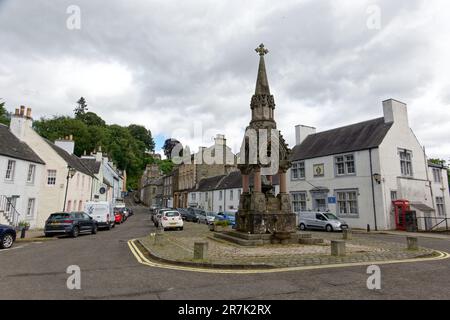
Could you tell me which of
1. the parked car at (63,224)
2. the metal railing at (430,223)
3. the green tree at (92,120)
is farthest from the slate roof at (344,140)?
the green tree at (92,120)

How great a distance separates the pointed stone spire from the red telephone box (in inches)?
649

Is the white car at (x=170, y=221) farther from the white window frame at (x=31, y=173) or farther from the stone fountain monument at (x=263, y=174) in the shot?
the white window frame at (x=31, y=173)

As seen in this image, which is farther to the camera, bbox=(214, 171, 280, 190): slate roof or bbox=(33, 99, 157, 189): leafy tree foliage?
bbox=(33, 99, 157, 189): leafy tree foliage

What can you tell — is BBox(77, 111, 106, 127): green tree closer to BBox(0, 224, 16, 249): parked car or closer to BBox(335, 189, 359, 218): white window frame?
BBox(335, 189, 359, 218): white window frame

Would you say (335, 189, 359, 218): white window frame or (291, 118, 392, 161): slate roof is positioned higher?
(291, 118, 392, 161): slate roof

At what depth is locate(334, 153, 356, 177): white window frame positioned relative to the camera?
26.7m

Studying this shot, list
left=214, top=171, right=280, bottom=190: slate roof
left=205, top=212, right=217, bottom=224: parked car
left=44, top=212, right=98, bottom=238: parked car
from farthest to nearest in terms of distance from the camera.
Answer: left=214, top=171, right=280, bottom=190: slate roof
left=205, top=212, right=217, bottom=224: parked car
left=44, top=212, right=98, bottom=238: parked car

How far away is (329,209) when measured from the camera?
28.1 m

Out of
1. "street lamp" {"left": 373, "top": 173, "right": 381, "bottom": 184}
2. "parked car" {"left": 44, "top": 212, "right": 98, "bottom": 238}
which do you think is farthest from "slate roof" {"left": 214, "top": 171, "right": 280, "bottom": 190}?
"parked car" {"left": 44, "top": 212, "right": 98, "bottom": 238}

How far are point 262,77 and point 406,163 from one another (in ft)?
64.0

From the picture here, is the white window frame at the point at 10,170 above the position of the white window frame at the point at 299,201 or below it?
above

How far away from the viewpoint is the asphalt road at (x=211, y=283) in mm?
5711

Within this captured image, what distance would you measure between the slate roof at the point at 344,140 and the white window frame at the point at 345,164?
0.57m

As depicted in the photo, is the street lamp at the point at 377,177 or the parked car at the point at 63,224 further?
the street lamp at the point at 377,177
